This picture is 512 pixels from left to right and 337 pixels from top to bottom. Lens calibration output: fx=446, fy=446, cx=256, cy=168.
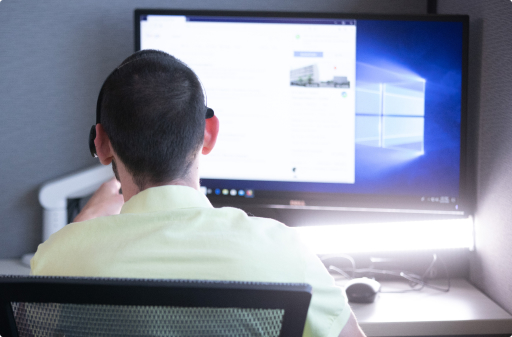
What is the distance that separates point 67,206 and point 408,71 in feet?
3.49

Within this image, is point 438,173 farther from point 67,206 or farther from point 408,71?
point 67,206

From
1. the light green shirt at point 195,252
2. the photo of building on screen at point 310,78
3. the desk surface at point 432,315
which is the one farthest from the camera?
the photo of building on screen at point 310,78

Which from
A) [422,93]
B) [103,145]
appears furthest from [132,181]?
[422,93]

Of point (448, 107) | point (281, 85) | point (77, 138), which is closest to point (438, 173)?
point (448, 107)

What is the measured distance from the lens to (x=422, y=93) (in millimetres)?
1200

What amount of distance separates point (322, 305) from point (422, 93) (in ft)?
2.66

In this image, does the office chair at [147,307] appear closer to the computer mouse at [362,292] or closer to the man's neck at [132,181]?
the man's neck at [132,181]

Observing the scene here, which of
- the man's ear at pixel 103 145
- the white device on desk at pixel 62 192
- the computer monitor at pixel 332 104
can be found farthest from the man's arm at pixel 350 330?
the white device on desk at pixel 62 192

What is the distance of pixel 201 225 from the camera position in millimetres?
576

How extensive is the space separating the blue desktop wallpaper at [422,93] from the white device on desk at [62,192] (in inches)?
30.0

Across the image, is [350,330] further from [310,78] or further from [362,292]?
[310,78]

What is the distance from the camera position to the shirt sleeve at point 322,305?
57 centimetres

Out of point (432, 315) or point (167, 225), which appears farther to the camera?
point (432, 315)

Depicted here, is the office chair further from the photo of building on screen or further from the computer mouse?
the photo of building on screen
